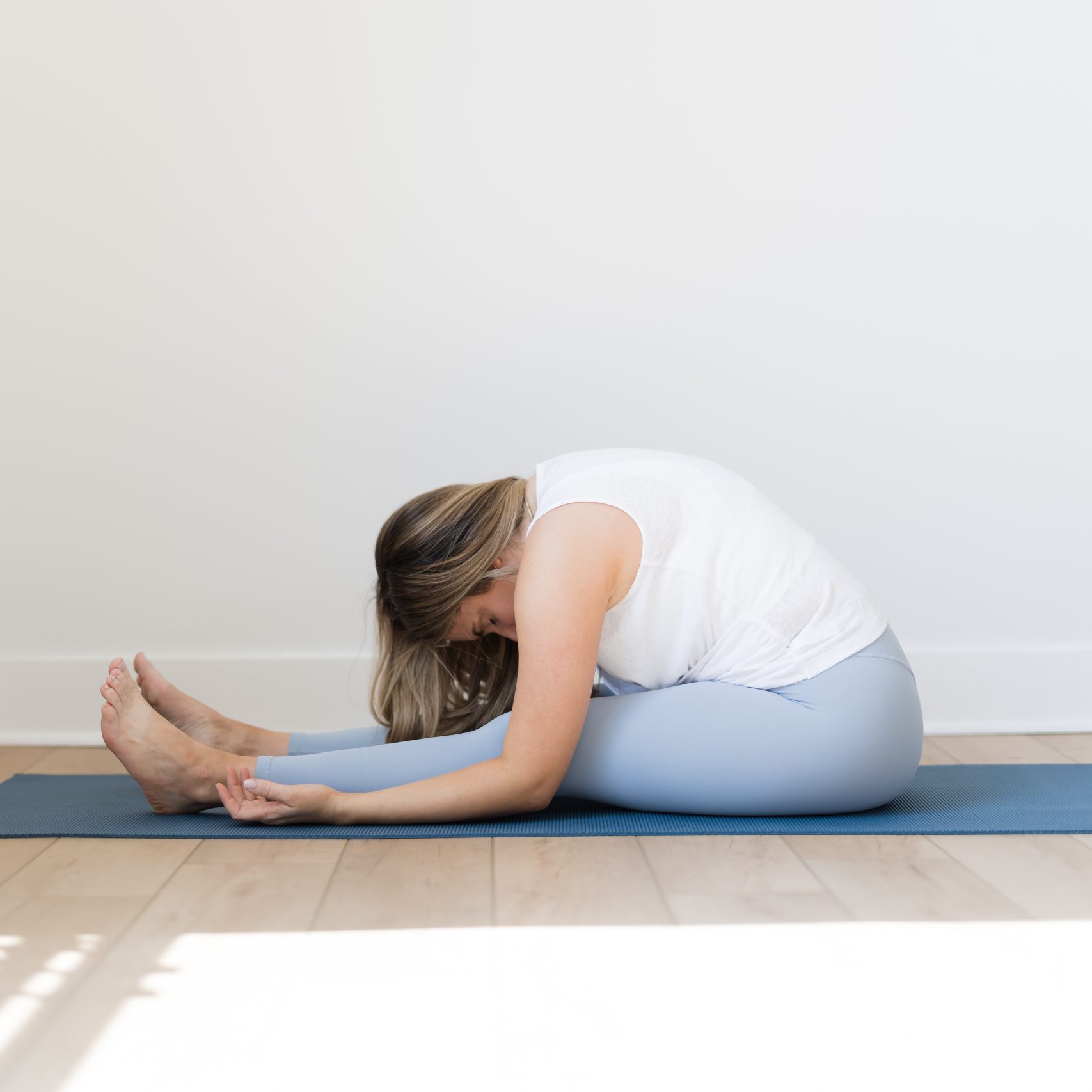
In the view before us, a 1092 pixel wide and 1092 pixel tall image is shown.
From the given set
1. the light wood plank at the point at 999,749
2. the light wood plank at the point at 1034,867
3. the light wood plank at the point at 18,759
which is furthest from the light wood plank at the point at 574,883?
the light wood plank at the point at 18,759

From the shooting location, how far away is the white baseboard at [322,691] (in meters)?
2.65

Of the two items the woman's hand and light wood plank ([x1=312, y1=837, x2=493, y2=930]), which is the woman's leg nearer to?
the woman's hand

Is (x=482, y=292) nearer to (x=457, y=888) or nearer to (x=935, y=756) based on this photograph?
(x=935, y=756)

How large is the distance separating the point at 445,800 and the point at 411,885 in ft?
0.86

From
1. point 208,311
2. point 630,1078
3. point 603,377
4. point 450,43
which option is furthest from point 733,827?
point 450,43

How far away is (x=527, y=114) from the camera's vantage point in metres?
2.62

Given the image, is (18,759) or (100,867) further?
(18,759)

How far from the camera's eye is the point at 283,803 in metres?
1.66

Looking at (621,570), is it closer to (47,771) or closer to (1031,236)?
(47,771)

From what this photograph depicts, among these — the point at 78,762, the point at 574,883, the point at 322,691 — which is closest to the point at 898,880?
the point at 574,883

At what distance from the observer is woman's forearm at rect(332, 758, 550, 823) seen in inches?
63.7

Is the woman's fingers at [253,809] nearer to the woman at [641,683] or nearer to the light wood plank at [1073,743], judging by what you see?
the woman at [641,683]

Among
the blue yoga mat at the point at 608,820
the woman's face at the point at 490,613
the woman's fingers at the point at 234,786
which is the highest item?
the woman's face at the point at 490,613

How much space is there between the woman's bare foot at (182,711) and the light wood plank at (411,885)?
19.9 inches
